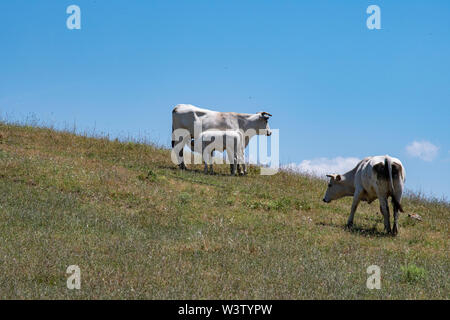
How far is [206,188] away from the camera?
20.3 metres

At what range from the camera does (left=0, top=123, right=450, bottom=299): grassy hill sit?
8906 mm

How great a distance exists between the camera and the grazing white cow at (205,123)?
1061 inches

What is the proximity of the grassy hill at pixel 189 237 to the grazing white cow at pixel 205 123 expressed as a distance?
2.84 metres

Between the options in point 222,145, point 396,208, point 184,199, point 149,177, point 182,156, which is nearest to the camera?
point 396,208

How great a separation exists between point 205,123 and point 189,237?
48.2 feet

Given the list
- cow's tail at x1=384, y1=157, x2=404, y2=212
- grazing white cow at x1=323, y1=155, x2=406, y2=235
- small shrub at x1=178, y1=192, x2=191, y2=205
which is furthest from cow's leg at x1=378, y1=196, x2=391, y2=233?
small shrub at x1=178, y1=192, x2=191, y2=205

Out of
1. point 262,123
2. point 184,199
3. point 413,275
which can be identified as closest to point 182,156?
point 262,123

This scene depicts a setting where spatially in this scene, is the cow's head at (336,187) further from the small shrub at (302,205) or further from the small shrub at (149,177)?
the small shrub at (149,177)

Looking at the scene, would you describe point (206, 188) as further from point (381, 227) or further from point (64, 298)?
point (64, 298)

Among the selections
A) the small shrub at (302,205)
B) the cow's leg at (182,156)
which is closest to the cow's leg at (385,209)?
the small shrub at (302,205)

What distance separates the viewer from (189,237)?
12766 mm

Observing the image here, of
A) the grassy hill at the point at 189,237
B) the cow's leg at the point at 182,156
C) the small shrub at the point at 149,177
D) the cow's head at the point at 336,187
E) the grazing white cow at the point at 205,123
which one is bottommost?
the grassy hill at the point at 189,237

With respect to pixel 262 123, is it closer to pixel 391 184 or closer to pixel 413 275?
pixel 391 184

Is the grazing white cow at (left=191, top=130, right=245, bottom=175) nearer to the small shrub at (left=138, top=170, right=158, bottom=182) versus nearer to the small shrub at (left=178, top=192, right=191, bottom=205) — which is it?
the small shrub at (left=138, top=170, right=158, bottom=182)
